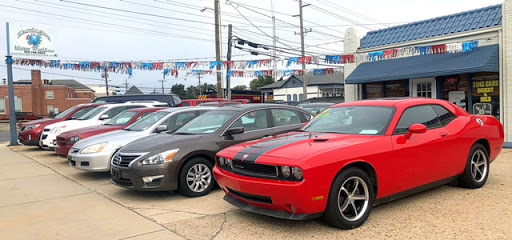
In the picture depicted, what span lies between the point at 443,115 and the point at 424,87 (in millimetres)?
8506

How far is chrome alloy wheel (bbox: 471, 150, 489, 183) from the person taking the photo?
6.20 meters

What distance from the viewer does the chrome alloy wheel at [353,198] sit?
4547 mm

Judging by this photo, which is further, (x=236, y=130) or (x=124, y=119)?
(x=124, y=119)

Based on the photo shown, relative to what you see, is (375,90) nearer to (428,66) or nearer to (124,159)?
(428,66)

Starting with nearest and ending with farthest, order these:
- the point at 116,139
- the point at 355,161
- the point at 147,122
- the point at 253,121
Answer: the point at 355,161, the point at 253,121, the point at 116,139, the point at 147,122

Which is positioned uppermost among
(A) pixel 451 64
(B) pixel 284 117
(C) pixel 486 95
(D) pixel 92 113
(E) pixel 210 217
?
(A) pixel 451 64

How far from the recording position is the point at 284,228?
4695 mm

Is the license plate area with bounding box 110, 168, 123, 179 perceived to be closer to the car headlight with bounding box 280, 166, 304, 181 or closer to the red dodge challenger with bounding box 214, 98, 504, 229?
the red dodge challenger with bounding box 214, 98, 504, 229

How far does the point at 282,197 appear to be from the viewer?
4.27m

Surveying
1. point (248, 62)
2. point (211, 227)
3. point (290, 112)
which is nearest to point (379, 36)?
point (248, 62)

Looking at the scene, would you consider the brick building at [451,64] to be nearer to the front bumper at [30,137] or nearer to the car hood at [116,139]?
the car hood at [116,139]

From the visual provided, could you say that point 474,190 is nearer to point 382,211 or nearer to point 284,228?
point 382,211

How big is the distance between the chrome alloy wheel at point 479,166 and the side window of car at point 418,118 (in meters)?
1.04

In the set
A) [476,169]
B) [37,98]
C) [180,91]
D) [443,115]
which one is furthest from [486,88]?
[180,91]
